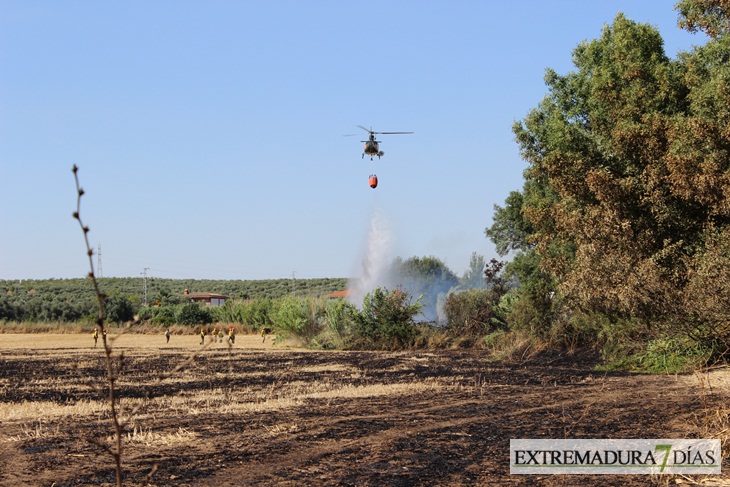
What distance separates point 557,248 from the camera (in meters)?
25.6

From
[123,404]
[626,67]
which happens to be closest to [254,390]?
[123,404]

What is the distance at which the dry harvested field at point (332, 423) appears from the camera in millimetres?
8367

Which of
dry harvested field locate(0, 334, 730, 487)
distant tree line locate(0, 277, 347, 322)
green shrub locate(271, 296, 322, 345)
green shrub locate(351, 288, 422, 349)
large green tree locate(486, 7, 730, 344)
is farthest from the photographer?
distant tree line locate(0, 277, 347, 322)

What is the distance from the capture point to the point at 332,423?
38.7 ft

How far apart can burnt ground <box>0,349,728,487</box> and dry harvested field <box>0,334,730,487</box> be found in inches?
1.2

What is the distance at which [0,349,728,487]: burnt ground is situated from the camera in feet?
27.5

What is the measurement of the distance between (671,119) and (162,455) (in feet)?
51.9

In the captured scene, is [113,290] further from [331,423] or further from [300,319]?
[331,423]

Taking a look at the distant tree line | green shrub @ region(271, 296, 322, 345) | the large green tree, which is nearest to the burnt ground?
the large green tree

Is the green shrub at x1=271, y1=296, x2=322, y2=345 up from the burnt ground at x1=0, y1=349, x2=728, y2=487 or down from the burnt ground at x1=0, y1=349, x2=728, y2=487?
up

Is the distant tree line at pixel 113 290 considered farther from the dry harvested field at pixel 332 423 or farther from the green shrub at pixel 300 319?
the dry harvested field at pixel 332 423

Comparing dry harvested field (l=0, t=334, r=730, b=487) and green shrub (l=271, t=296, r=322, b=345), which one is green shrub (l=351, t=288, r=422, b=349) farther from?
dry harvested field (l=0, t=334, r=730, b=487)

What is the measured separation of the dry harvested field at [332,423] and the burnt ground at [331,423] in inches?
1.2

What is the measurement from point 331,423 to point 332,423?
0.06 ft
